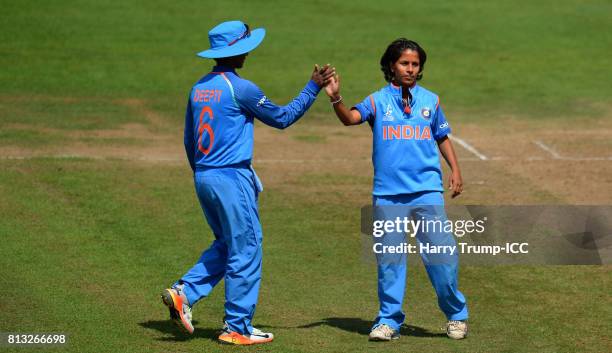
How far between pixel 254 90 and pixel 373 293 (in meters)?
2.78

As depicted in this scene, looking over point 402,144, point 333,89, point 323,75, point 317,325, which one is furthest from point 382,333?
point 323,75

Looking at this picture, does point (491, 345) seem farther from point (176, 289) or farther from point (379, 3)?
point (379, 3)

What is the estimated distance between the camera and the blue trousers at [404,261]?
971 cm

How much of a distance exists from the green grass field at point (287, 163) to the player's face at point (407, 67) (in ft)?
6.93

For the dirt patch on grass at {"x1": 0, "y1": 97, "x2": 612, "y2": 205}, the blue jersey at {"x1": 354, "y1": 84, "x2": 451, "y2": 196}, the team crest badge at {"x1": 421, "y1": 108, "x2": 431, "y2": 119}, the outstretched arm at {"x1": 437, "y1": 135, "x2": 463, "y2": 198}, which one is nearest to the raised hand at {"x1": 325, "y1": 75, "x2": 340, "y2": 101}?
the blue jersey at {"x1": 354, "y1": 84, "x2": 451, "y2": 196}

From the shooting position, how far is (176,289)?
9766 millimetres

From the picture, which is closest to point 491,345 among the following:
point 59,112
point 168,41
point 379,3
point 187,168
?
point 187,168

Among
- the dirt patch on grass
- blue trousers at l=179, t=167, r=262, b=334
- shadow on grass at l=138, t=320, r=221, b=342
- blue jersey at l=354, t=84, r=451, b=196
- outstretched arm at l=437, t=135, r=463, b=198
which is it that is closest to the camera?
blue trousers at l=179, t=167, r=262, b=334

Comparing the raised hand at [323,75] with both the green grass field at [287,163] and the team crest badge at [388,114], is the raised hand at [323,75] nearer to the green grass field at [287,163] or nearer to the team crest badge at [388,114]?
the team crest badge at [388,114]

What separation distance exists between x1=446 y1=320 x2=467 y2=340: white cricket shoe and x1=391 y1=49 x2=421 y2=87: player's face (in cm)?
198

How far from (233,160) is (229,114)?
1.19ft

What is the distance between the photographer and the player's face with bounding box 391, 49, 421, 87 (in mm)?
9812

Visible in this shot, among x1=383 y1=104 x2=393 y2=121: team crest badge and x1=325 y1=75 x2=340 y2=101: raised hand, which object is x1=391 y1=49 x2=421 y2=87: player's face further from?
x1=325 y1=75 x2=340 y2=101: raised hand

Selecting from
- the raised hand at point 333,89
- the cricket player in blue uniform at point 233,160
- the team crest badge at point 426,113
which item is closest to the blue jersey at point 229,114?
the cricket player in blue uniform at point 233,160
